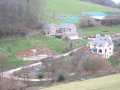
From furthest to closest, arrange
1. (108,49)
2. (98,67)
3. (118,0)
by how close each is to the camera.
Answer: (118,0) < (108,49) < (98,67)

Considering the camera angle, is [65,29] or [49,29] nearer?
[49,29]

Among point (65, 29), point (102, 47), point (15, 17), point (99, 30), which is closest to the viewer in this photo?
point (102, 47)

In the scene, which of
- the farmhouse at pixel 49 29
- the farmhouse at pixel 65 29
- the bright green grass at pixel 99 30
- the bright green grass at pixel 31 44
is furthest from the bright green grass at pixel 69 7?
the bright green grass at pixel 31 44

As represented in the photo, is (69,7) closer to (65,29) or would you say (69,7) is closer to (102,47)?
(65,29)

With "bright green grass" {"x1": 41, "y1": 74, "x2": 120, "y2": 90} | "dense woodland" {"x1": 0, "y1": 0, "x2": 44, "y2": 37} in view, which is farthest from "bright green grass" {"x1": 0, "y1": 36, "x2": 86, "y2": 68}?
"bright green grass" {"x1": 41, "y1": 74, "x2": 120, "y2": 90}

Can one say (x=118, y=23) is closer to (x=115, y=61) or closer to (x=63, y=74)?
(x=115, y=61)

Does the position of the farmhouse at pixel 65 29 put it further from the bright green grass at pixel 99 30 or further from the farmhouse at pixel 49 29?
the bright green grass at pixel 99 30

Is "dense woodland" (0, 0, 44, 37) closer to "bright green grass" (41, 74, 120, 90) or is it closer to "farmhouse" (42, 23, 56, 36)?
"farmhouse" (42, 23, 56, 36)

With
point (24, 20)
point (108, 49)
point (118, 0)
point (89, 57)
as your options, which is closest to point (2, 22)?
point (24, 20)

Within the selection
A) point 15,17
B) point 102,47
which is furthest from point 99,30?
point 102,47
